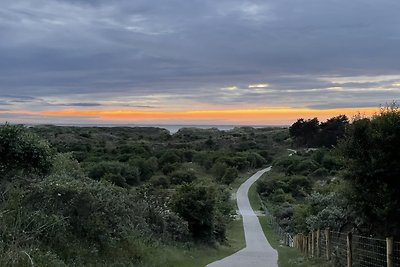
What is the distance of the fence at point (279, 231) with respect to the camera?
37.4m

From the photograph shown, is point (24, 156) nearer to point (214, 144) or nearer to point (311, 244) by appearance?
point (311, 244)

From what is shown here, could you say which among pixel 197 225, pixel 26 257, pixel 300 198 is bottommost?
pixel 300 198

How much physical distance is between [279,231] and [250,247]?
12.6 metres

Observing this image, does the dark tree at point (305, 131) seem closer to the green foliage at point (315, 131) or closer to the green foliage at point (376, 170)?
the green foliage at point (315, 131)

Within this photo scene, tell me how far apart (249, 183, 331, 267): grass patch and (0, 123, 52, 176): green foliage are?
946 cm

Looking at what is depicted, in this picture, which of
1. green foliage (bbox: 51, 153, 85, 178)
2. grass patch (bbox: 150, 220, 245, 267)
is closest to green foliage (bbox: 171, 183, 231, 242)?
grass patch (bbox: 150, 220, 245, 267)

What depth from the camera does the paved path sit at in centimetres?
2016

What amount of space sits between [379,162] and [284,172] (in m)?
85.3

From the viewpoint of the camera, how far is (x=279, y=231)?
4672cm

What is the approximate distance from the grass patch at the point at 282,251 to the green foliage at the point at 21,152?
9.46 m

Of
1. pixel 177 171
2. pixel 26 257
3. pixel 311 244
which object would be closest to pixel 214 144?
pixel 177 171

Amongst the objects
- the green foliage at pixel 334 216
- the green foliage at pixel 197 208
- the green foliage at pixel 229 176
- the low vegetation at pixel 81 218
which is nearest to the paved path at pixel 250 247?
the low vegetation at pixel 81 218

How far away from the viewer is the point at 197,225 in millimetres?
29938

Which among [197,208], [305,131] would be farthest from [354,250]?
[305,131]
